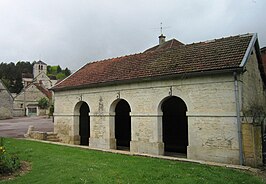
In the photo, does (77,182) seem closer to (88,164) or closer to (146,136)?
(88,164)

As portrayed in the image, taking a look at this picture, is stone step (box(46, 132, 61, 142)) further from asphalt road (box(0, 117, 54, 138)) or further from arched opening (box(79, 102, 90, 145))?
asphalt road (box(0, 117, 54, 138))

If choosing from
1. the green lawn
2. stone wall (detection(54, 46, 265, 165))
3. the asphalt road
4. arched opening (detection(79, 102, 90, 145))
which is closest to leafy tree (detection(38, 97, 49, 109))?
the asphalt road

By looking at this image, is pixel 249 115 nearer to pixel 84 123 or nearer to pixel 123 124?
pixel 123 124

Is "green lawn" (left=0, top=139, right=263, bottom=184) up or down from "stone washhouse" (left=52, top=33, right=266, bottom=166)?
down

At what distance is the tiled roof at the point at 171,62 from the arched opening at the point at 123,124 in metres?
2.90

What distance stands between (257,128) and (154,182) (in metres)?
5.41

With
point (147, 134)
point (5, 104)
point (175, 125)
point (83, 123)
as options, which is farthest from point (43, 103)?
point (147, 134)

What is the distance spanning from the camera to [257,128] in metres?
9.61

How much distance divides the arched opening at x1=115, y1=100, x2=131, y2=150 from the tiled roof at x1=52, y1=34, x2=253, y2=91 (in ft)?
9.52

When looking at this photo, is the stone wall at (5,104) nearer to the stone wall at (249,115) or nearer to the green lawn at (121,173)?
the green lawn at (121,173)

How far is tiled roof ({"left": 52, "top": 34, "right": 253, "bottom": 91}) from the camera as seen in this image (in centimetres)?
1075

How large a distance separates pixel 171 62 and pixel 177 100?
3.03 m

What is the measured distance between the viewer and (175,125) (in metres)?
14.8

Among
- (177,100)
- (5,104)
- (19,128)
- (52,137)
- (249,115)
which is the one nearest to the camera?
(249,115)
